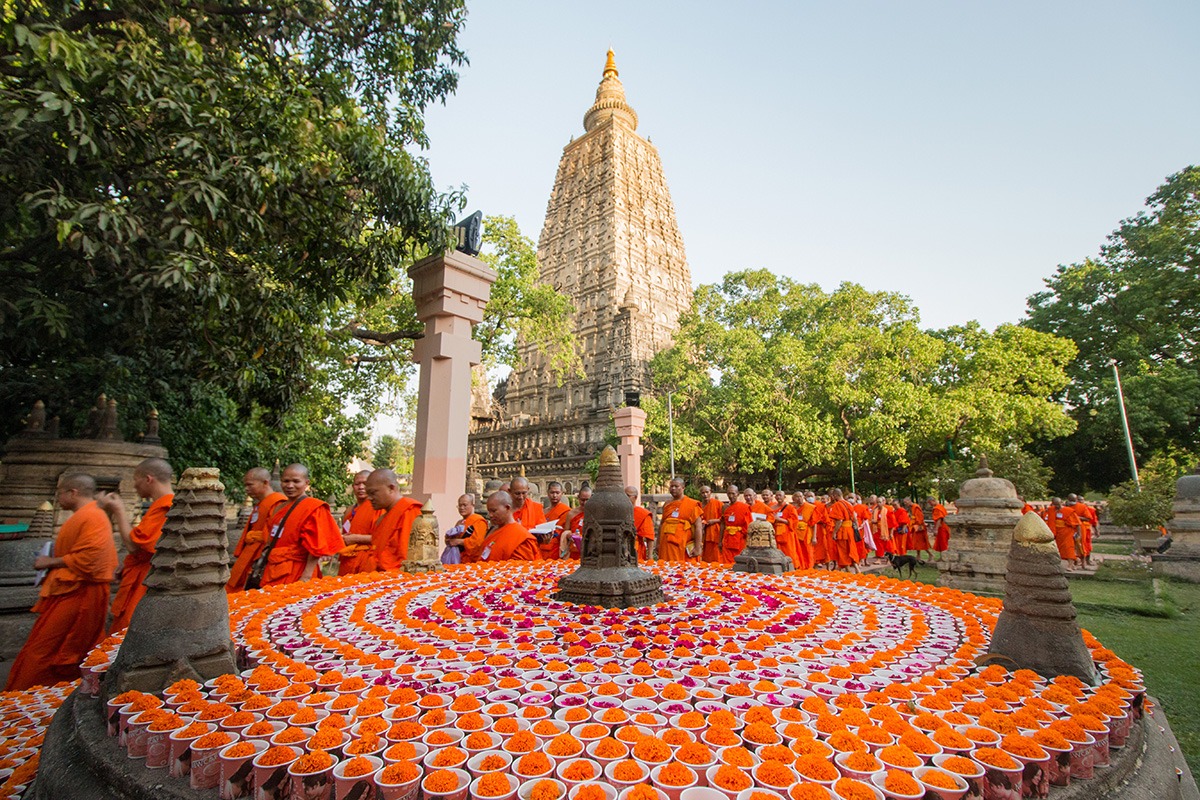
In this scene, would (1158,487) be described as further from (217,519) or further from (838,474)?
(217,519)

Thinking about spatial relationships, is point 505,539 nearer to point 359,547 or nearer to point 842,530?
point 359,547

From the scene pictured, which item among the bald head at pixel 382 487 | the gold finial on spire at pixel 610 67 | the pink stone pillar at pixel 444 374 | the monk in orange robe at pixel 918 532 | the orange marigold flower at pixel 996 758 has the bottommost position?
the monk in orange robe at pixel 918 532

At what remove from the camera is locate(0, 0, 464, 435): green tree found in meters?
4.39

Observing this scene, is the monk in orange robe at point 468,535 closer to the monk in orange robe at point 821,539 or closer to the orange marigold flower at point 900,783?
the orange marigold flower at point 900,783

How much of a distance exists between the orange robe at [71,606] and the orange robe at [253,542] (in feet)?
3.50

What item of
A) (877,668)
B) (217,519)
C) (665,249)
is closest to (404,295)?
(217,519)

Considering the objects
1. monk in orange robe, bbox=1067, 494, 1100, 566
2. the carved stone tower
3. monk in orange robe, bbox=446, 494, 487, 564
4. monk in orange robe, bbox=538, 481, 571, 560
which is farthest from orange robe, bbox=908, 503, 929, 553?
the carved stone tower

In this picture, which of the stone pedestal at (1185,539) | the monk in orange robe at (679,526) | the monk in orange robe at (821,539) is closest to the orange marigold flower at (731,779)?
the monk in orange robe at (679,526)

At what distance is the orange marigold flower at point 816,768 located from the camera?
1.58m

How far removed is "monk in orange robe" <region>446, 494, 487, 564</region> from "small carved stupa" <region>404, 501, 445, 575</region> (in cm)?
Answer: 85

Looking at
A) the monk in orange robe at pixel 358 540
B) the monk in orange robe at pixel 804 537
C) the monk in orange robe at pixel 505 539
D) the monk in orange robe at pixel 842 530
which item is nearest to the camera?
the monk in orange robe at pixel 358 540

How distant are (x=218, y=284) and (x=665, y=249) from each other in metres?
33.0

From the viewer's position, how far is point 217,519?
2.57 m

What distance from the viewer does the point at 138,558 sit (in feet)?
14.7
